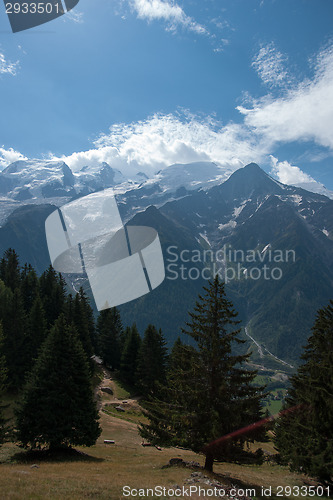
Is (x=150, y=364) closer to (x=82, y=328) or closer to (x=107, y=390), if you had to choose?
(x=107, y=390)

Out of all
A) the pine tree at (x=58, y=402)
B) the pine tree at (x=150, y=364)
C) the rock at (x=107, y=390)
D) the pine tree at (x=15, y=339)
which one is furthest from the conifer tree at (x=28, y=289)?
the pine tree at (x=58, y=402)

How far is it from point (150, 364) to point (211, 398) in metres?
43.6

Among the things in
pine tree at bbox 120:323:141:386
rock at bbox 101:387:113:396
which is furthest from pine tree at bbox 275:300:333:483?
pine tree at bbox 120:323:141:386

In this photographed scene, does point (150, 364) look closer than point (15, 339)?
No

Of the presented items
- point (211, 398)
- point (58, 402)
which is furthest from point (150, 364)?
point (211, 398)

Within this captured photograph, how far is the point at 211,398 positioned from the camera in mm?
18859

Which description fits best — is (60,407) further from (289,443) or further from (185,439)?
(289,443)

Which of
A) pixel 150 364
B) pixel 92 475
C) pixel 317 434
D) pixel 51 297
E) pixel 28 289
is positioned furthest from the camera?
pixel 28 289

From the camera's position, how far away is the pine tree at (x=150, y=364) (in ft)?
193

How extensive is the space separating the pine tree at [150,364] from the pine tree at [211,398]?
40.1m

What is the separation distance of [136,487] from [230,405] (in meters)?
6.92

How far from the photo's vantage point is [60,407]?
85.2 feet

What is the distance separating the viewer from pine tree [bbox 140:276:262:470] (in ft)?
59.6

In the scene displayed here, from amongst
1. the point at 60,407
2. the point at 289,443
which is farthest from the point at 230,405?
the point at 60,407
